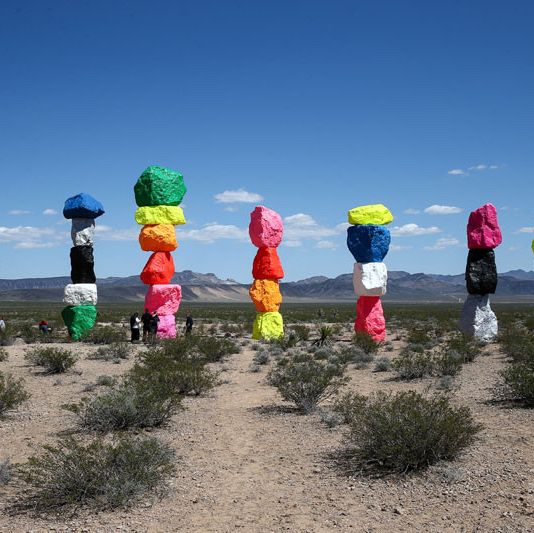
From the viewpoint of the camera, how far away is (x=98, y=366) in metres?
16.0

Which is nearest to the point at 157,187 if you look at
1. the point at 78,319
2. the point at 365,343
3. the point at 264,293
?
the point at 264,293

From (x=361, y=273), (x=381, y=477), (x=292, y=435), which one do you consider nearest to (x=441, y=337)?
(x=361, y=273)

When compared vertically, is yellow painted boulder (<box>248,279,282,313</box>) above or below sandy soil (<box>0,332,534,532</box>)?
above

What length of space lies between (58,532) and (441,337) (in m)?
22.3

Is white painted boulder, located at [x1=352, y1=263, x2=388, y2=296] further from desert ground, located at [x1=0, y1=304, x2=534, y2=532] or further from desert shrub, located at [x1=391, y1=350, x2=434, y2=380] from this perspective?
desert ground, located at [x1=0, y1=304, x2=534, y2=532]

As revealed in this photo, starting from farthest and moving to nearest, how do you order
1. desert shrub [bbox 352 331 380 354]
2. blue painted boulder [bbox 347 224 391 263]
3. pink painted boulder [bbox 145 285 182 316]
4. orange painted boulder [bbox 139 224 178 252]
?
blue painted boulder [bbox 347 224 391 263] < pink painted boulder [bbox 145 285 182 316] < orange painted boulder [bbox 139 224 178 252] < desert shrub [bbox 352 331 380 354]

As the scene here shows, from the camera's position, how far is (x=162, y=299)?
21.5 metres

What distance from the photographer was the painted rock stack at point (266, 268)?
22.5 m

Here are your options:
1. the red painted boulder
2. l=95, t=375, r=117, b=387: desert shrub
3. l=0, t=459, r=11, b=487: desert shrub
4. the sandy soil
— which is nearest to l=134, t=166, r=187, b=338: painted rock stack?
the red painted boulder

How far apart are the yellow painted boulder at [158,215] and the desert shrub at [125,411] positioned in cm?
1312

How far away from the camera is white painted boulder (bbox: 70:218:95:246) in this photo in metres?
22.4

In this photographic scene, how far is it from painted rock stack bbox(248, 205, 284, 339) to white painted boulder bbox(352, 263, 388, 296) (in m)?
3.13

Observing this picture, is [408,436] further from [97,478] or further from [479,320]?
[479,320]

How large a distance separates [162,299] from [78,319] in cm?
364
